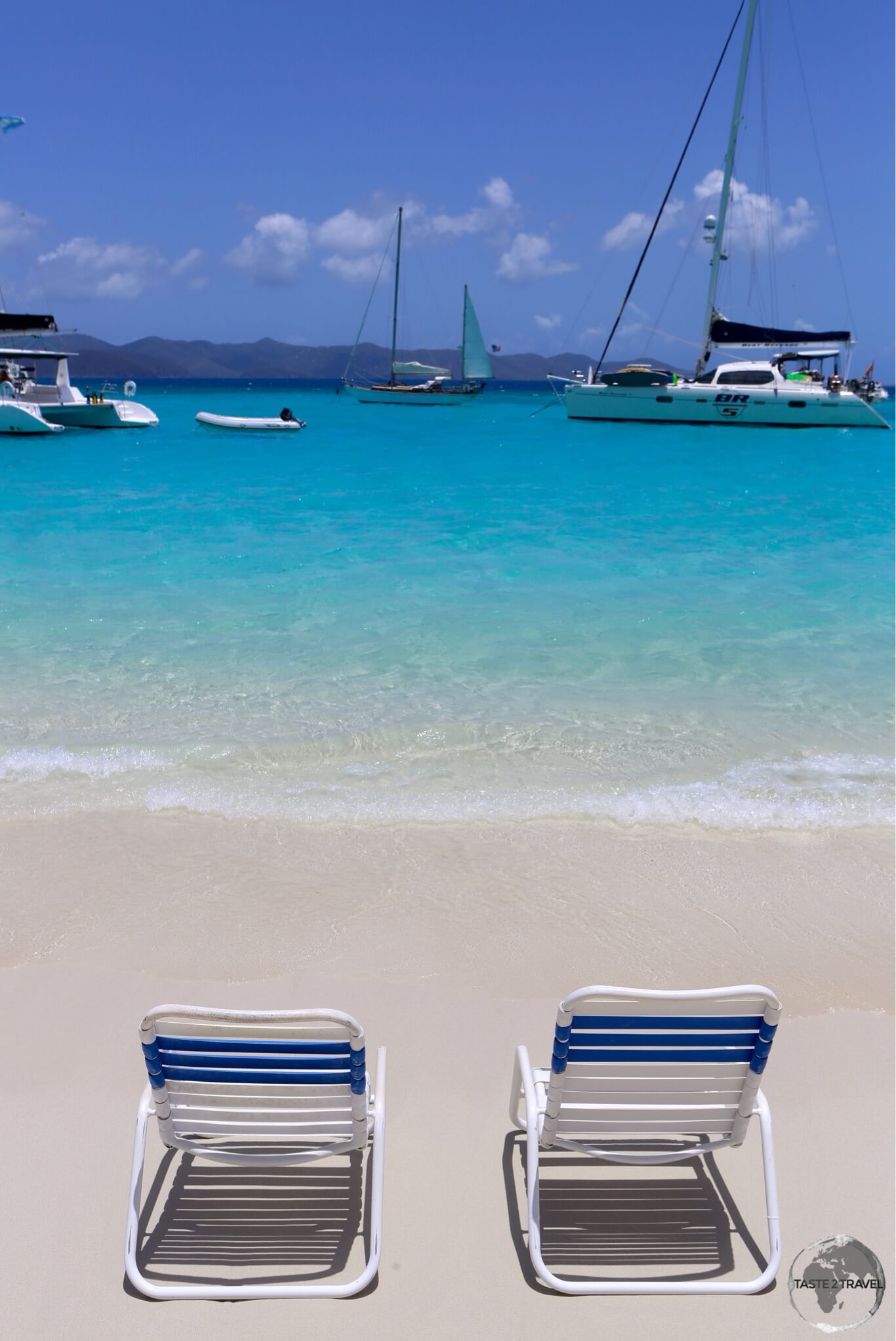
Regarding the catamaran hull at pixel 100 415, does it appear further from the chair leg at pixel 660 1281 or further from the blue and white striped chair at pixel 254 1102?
the chair leg at pixel 660 1281

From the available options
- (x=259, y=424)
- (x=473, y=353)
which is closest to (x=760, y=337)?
(x=259, y=424)

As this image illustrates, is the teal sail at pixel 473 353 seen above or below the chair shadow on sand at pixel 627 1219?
above

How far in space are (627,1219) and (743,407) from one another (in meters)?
42.5

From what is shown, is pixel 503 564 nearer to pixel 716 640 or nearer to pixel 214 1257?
pixel 716 640

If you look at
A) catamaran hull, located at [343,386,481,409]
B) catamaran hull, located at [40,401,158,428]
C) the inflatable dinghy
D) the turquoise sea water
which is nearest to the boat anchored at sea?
catamaran hull, located at [40,401,158,428]

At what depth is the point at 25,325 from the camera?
35.2 m

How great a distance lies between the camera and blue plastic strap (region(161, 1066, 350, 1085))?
2.62m

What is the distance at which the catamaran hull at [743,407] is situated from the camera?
40.4 meters

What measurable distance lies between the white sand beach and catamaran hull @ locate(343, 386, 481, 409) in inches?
2377

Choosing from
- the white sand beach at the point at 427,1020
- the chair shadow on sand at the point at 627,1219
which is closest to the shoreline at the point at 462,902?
the white sand beach at the point at 427,1020

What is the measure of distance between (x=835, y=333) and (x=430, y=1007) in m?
43.4

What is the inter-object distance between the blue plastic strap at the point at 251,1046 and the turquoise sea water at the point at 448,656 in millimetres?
2988

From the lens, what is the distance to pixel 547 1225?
2939 millimetres

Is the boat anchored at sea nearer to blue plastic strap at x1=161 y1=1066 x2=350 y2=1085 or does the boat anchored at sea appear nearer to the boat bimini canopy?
the boat bimini canopy
